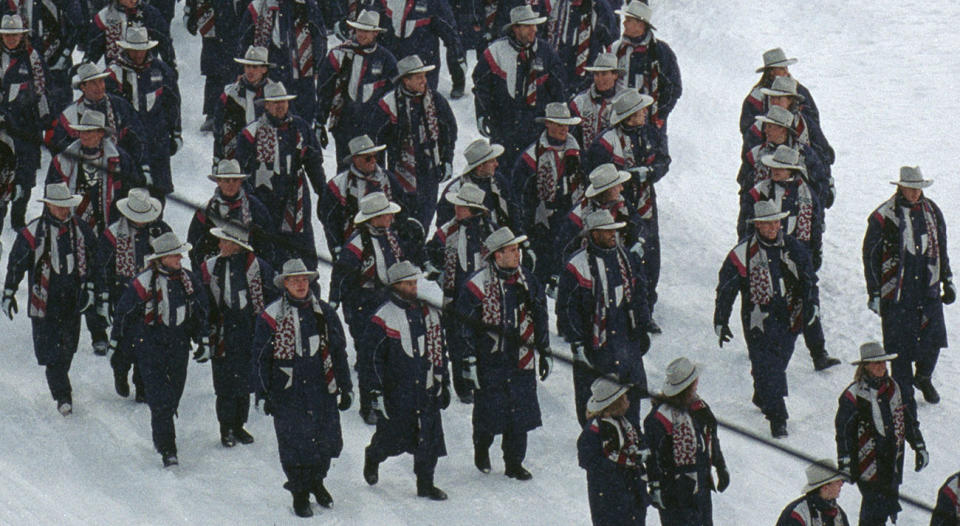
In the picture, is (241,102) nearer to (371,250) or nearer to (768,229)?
(371,250)

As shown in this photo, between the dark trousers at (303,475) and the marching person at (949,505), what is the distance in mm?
3933

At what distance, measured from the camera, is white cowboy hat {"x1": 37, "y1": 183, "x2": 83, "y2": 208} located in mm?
13172

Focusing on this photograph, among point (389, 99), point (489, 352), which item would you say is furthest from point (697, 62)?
point (489, 352)

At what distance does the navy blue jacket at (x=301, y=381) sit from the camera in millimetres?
11828

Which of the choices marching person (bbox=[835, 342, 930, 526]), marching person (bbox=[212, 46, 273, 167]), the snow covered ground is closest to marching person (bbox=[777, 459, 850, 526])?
marching person (bbox=[835, 342, 930, 526])

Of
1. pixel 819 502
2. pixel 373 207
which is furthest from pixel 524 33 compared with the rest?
pixel 819 502

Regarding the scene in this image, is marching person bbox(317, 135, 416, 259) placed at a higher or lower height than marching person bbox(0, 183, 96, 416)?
higher

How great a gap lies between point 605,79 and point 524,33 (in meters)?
0.98

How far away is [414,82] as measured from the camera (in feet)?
48.1

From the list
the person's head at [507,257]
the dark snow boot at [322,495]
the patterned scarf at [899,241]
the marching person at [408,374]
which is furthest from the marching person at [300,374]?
the patterned scarf at [899,241]

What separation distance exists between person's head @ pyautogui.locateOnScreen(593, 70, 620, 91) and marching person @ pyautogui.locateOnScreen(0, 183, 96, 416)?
14.2 ft

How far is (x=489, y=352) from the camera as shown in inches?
488

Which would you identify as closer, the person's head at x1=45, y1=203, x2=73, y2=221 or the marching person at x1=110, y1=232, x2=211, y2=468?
the marching person at x1=110, y1=232, x2=211, y2=468

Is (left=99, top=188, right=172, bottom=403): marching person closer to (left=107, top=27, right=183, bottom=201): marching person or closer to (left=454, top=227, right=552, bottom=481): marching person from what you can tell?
(left=107, top=27, right=183, bottom=201): marching person
